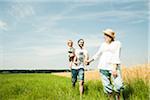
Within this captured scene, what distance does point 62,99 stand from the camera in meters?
7.88

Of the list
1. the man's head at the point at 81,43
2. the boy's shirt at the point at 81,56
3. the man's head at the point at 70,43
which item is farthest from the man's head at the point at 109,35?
the man's head at the point at 70,43

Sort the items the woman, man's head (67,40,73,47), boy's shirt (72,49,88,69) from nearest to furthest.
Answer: the woman → boy's shirt (72,49,88,69) → man's head (67,40,73,47)

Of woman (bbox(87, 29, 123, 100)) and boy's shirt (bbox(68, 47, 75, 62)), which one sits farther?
boy's shirt (bbox(68, 47, 75, 62))

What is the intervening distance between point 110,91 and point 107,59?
708mm

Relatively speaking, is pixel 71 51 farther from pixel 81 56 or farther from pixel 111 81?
pixel 111 81

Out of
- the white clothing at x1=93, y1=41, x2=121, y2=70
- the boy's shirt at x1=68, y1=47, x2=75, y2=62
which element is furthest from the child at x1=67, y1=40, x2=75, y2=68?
the white clothing at x1=93, y1=41, x2=121, y2=70

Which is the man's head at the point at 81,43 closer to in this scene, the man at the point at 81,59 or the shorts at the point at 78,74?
the man at the point at 81,59

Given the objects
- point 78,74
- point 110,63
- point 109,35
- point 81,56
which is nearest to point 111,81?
point 110,63

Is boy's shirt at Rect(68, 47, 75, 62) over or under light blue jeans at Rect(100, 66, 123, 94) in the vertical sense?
over

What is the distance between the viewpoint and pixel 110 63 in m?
7.18

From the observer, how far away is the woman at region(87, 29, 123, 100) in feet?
22.5

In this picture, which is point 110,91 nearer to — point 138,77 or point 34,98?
point 138,77

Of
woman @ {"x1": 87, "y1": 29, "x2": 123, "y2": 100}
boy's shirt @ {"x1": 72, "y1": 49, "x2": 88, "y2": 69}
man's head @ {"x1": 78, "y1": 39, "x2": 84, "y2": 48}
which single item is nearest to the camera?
woman @ {"x1": 87, "y1": 29, "x2": 123, "y2": 100}

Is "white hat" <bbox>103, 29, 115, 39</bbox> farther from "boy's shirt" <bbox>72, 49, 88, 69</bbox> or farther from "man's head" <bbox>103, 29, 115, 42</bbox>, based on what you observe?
"boy's shirt" <bbox>72, 49, 88, 69</bbox>
